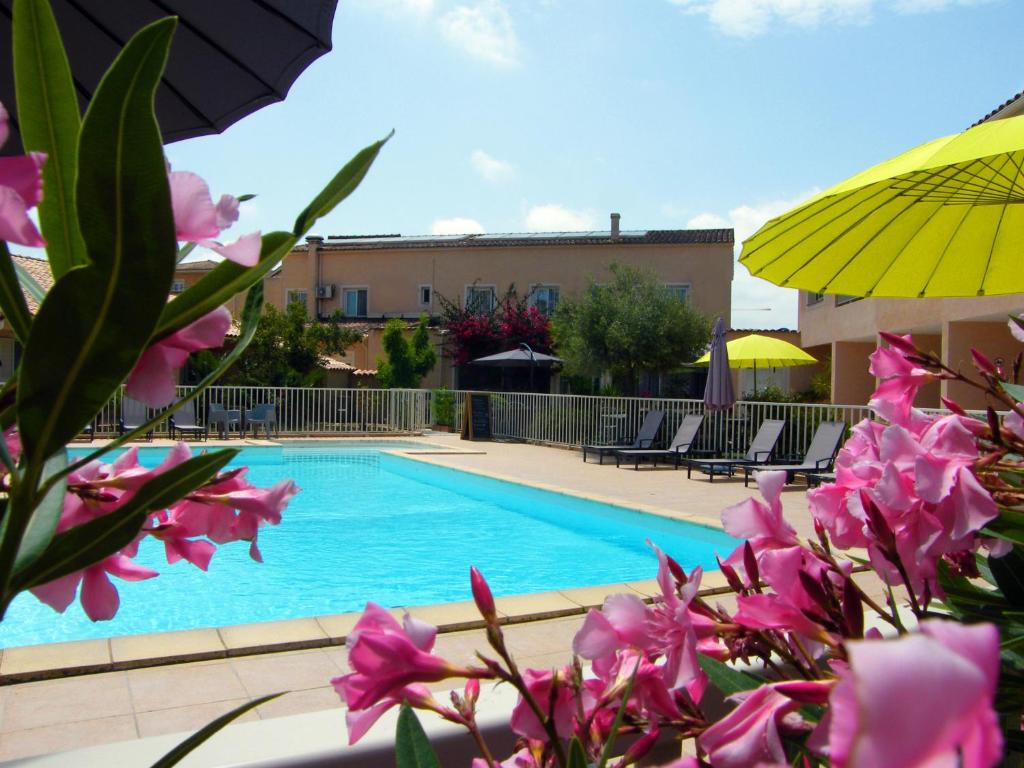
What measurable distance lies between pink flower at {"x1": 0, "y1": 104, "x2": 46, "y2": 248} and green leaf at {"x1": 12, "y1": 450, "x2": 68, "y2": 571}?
0.44 ft

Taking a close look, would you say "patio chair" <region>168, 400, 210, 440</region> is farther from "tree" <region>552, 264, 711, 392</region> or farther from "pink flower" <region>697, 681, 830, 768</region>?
"pink flower" <region>697, 681, 830, 768</region>

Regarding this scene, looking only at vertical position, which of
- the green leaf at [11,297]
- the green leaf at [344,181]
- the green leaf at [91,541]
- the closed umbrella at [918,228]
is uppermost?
the closed umbrella at [918,228]

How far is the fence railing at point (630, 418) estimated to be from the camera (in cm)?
1253

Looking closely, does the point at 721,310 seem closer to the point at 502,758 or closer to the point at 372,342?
the point at 372,342

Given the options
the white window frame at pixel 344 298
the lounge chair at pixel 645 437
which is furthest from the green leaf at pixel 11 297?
the white window frame at pixel 344 298

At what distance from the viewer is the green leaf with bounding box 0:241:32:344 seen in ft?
1.55

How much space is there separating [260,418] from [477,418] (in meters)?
4.58

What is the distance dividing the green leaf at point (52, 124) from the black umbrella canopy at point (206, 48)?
75.6 inches

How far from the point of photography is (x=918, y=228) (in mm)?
3355

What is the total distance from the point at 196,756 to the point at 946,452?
46.2 inches

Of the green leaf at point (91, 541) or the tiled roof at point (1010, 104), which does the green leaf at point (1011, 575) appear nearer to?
the green leaf at point (91, 541)

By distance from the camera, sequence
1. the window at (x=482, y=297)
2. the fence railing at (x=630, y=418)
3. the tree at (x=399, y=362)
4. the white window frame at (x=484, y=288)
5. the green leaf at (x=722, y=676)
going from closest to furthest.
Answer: the green leaf at (x=722, y=676) < the fence railing at (x=630, y=418) < the tree at (x=399, y=362) < the window at (x=482, y=297) < the white window frame at (x=484, y=288)

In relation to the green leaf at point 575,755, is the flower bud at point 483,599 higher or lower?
higher

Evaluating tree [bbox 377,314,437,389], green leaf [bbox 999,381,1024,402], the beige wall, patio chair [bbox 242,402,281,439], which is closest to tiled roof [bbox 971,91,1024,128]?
green leaf [bbox 999,381,1024,402]
